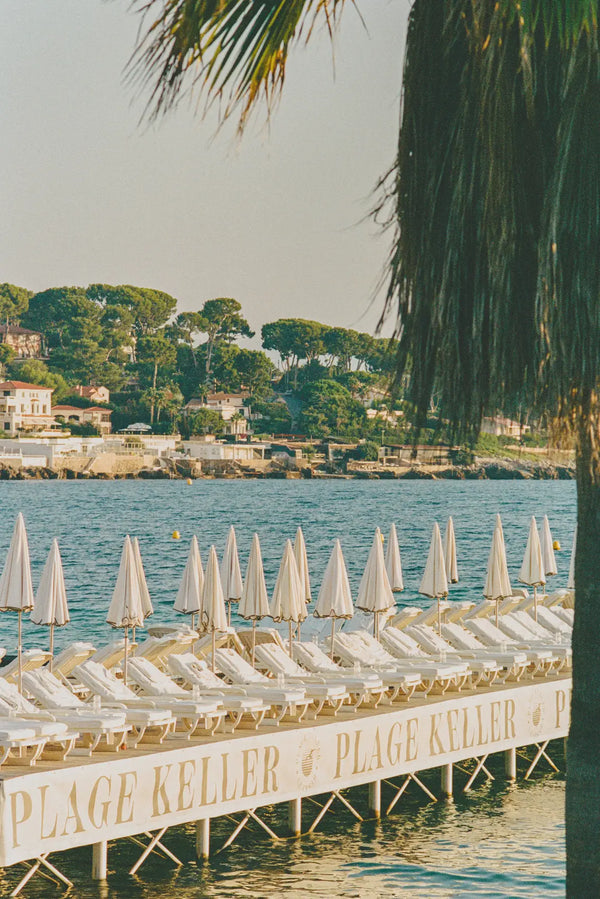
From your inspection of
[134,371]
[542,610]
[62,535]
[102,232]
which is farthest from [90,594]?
[134,371]

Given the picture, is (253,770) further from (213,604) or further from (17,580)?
(17,580)

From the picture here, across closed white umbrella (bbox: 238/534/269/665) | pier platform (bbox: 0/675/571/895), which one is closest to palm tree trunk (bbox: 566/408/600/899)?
pier platform (bbox: 0/675/571/895)

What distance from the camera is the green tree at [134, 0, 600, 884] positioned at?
3.31 meters

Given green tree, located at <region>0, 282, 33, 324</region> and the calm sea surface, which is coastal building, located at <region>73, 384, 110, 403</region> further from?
green tree, located at <region>0, 282, 33, 324</region>

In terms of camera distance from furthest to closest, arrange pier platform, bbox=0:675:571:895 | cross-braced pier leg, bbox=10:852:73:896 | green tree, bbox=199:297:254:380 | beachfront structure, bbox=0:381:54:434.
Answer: green tree, bbox=199:297:254:380 → beachfront structure, bbox=0:381:54:434 → cross-braced pier leg, bbox=10:852:73:896 → pier platform, bbox=0:675:571:895

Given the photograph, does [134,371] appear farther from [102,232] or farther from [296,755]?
[296,755]

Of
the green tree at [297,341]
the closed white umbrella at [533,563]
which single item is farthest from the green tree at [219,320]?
the closed white umbrella at [533,563]

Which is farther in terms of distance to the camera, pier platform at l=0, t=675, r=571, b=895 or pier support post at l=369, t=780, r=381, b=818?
pier support post at l=369, t=780, r=381, b=818

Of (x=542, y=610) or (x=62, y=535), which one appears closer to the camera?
(x=542, y=610)

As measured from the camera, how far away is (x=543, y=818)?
1274 centimetres

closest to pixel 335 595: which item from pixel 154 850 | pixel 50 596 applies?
pixel 50 596

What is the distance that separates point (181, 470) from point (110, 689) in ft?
415

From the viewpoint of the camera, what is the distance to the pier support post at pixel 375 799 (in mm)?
12102

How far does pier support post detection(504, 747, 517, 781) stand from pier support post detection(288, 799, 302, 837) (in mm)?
3242
